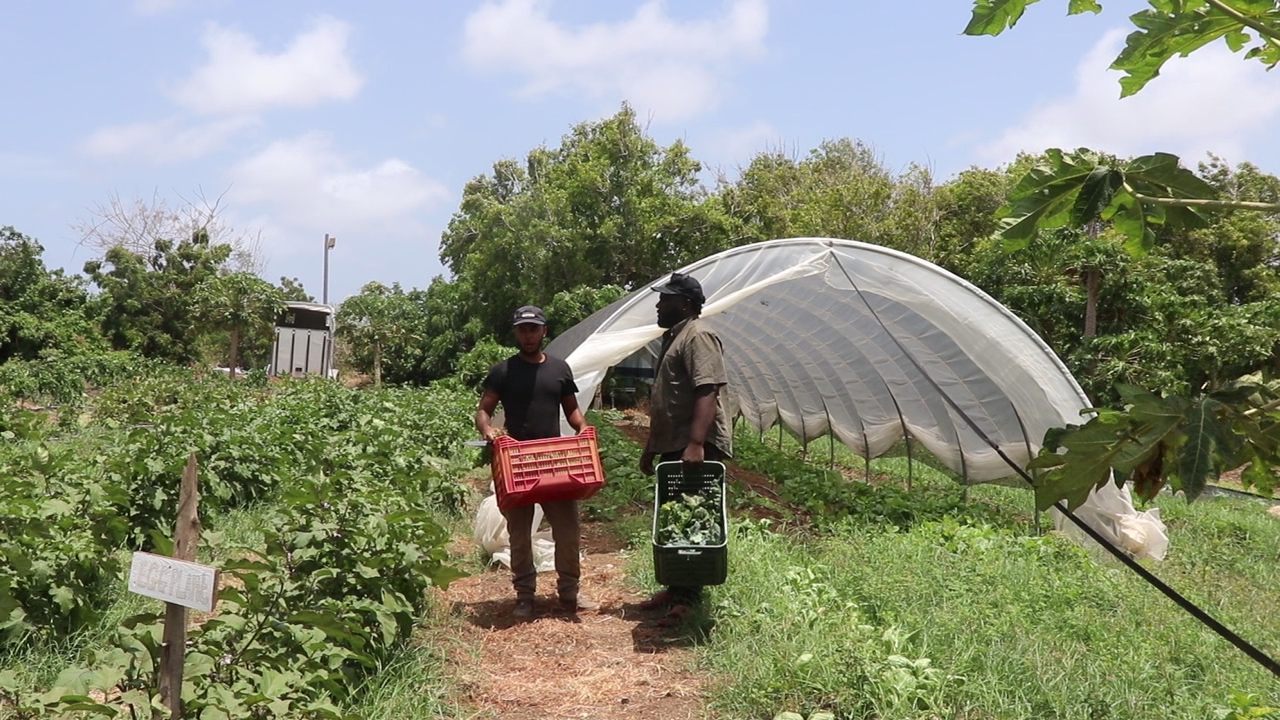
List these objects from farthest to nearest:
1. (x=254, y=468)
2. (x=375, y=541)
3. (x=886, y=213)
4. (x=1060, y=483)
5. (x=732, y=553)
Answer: (x=886, y=213) < (x=254, y=468) < (x=732, y=553) < (x=375, y=541) < (x=1060, y=483)

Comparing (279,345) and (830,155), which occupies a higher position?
(830,155)

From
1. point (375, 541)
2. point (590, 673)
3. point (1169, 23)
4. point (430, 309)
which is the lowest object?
point (590, 673)

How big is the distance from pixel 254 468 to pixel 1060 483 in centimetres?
726

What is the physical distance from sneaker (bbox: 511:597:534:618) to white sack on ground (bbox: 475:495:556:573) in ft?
3.52

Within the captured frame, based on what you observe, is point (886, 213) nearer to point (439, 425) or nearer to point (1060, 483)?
point (439, 425)

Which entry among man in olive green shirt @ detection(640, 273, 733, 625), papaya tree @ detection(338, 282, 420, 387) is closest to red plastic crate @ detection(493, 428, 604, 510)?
man in olive green shirt @ detection(640, 273, 733, 625)

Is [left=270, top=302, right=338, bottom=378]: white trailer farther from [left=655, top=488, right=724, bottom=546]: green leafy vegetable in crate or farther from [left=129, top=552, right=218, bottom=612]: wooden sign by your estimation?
[left=129, top=552, right=218, bottom=612]: wooden sign

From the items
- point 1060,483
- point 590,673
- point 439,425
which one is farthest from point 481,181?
point 1060,483

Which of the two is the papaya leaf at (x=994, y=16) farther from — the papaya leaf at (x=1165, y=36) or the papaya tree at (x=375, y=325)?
the papaya tree at (x=375, y=325)

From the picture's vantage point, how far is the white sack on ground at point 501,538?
24.3ft

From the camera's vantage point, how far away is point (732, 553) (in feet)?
23.0

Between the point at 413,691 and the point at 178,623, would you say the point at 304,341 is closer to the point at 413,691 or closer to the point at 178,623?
the point at 413,691

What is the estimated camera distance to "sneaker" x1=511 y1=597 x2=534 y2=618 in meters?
6.24

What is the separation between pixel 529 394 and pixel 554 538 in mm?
837
